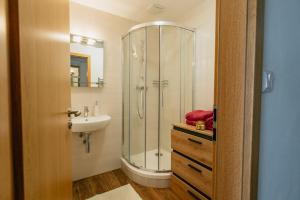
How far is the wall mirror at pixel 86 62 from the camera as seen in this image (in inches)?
74.5

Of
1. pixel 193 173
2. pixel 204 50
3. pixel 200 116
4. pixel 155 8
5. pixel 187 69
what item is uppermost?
pixel 155 8

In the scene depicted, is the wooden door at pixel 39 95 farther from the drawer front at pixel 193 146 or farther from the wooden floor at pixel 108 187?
the drawer front at pixel 193 146

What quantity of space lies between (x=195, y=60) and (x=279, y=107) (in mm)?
1504

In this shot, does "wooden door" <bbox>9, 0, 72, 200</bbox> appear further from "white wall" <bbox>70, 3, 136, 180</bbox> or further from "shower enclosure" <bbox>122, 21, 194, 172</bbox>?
"shower enclosure" <bbox>122, 21, 194, 172</bbox>

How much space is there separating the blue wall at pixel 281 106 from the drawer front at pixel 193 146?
20.4 inches

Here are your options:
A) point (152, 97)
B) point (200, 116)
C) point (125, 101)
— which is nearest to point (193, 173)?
point (200, 116)

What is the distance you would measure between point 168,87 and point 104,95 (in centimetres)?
98

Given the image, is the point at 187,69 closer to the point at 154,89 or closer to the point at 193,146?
the point at 154,89

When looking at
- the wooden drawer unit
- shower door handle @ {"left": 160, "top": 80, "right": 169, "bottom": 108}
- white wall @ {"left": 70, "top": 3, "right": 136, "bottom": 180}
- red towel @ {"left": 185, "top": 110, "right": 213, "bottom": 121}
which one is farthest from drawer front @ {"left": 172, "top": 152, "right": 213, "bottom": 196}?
white wall @ {"left": 70, "top": 3, "right": 136, "bottom": 180}

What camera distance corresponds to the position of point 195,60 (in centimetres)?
211

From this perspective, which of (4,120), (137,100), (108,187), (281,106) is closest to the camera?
(4,120)

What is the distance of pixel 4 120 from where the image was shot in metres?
0.43

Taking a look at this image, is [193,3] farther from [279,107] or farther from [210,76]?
[279,107]

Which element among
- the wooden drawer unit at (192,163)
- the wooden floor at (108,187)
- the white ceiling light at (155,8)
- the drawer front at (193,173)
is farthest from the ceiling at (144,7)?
the wooden floor at (108,187)
